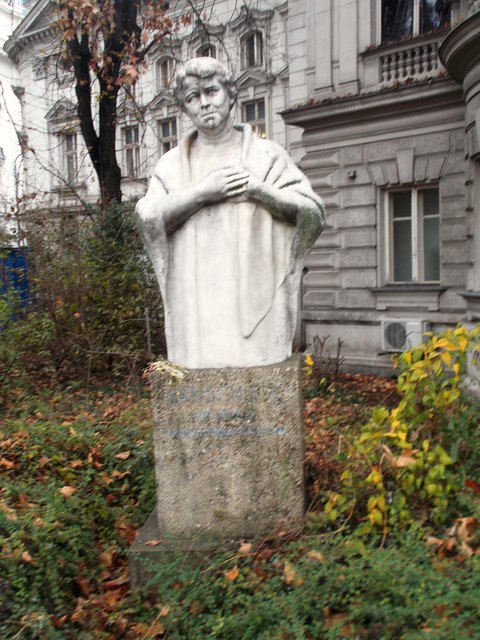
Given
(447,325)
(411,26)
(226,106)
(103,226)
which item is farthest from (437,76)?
(226,106)

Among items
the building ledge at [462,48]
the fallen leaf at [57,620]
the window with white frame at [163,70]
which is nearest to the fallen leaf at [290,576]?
the fallen leaf at [57,620]

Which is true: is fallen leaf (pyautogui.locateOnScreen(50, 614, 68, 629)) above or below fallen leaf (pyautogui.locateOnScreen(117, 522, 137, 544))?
below

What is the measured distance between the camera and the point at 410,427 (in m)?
3.41

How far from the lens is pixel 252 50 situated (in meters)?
18.1

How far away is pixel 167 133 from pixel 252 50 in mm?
3824

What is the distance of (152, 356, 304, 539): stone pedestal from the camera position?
127 inches

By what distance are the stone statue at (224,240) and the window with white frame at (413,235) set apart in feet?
28.0

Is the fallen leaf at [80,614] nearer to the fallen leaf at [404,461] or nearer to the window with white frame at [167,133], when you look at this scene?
the fallen leaf at [404,461]

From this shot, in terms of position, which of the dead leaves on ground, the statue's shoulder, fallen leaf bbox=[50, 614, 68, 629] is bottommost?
fallen leaf bbox=[50, 614, 68, 629]

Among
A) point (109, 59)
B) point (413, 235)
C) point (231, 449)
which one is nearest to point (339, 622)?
point (231, 449)

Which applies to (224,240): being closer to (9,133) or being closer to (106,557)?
(106,557)

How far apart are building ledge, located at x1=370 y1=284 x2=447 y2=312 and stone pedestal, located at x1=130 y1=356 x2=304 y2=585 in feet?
27.4

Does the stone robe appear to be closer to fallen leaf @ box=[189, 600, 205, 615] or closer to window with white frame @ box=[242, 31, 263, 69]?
fallen leaf @ box=[189, 600, 205, 615]

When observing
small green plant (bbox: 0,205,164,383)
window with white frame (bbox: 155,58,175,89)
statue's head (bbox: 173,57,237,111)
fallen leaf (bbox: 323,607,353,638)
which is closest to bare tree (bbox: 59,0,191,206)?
small green plant (bbox: 0,205,164,383)
